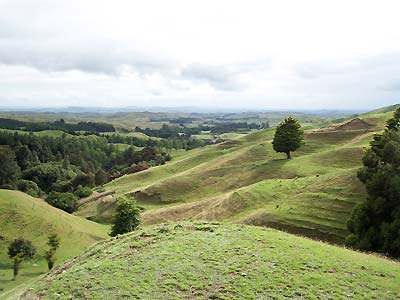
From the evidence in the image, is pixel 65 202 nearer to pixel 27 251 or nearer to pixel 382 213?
pixel 27 251

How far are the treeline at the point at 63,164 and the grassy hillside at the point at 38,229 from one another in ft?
66.7

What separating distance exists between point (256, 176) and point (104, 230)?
2445 centimetres

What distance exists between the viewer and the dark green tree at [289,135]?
6134 centimetres

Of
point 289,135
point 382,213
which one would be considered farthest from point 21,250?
point 289,135

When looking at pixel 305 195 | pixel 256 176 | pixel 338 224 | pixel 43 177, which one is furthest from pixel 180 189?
pixel 43 177

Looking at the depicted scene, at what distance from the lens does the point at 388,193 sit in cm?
2955

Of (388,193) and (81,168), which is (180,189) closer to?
(388,193)

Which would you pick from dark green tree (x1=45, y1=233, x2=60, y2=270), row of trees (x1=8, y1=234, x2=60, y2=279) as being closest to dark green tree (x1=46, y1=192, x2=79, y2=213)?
row of trees (x1=8, y1=234, x2=60, y2=279)

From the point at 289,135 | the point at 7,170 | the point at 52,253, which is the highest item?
the point at 289,135

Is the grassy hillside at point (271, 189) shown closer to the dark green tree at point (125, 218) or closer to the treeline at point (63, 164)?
the dark green tree at point (125, 218)

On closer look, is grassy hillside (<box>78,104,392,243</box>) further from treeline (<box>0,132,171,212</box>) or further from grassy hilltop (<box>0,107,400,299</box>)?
treeline (<box>0,132,171,212</box>)

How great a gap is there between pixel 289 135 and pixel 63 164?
11085 centimetres

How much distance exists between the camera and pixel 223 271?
58.5 feet

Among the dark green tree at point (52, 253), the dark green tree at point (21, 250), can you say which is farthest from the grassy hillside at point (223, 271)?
the dark green tree at point (21, 250)
